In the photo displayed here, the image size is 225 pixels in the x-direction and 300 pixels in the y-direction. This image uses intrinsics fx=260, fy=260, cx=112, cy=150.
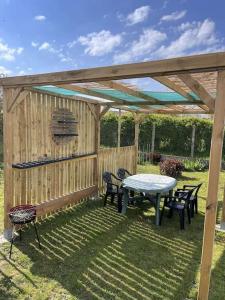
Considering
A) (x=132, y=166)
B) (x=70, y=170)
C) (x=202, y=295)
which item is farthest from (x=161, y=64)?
(x=132, y=166)

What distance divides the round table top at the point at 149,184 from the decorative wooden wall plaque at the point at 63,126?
1.65 metres

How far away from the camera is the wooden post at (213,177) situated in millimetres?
2529

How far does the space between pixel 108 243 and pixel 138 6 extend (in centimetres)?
827

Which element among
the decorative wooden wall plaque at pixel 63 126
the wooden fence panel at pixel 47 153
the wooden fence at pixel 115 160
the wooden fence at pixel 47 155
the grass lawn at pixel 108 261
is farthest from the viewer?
the wooden fence at pixel 115 160

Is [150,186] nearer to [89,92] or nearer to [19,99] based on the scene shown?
[89,92]

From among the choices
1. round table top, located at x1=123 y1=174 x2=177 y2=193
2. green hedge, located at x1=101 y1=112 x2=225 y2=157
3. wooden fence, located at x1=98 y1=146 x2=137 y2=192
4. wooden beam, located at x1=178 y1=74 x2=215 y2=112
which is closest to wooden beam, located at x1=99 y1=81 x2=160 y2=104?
Result: wooden beam, located at x1=178 y1=74 x2=215 y2=112

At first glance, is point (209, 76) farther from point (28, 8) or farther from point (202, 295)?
point (28, 8)

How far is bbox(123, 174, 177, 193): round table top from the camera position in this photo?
5.31 metres

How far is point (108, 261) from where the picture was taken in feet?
12.5

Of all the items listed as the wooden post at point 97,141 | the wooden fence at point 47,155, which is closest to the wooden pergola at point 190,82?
the wooden fence at point 47,155

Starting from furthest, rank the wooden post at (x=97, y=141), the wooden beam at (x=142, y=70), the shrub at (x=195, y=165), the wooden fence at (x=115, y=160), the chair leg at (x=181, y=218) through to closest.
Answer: the shrub at (x=195, y=165)
the wooden fence at (x=115, y=160)
the wooden post at (x=97, y=141)
the chair leg at (x=181, y=218)
the wooden beam at (x=142, y=70)

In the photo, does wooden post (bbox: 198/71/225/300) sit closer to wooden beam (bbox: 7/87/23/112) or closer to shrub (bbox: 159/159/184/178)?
wooden beam (bbox: 7/87/23/112)

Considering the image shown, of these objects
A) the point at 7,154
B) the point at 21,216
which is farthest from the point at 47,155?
the point at 21,216

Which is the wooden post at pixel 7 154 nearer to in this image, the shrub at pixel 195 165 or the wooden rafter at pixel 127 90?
the wooden rafter at pixel 127 90
